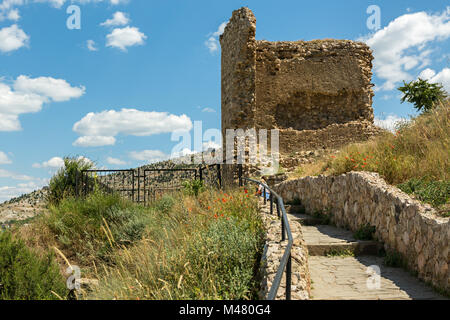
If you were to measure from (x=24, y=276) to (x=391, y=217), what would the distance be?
6.08m

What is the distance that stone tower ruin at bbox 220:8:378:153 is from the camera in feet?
59.7

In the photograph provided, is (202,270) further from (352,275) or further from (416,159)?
(416,159)

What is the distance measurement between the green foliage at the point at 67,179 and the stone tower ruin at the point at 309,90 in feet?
22.7

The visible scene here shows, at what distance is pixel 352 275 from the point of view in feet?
17.6

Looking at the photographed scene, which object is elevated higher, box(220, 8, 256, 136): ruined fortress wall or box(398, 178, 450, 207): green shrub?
box(220, 8, 256, 136): ruined fortress wall

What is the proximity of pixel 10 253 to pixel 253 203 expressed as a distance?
15.2 ft

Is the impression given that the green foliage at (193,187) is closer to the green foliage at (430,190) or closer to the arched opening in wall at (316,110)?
the green foliage at (430,190)

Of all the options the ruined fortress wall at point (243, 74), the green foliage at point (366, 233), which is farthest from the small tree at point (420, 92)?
the green foliage at point (366, 233)

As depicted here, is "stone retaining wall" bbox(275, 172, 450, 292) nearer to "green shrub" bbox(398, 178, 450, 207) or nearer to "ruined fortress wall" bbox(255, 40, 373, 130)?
"green shrub" bbox(398, 178, 450, 207)

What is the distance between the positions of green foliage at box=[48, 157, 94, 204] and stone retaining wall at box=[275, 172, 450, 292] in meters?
9.60

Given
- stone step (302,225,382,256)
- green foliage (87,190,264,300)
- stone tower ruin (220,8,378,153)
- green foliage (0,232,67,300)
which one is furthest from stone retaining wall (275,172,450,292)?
stone tower ruin (220,8,378,153)

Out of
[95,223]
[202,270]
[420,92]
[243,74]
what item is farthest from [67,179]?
[420,92]
